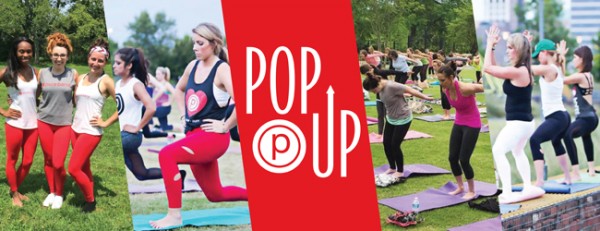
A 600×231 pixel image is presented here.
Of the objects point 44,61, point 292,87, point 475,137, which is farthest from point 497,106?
point 44,61

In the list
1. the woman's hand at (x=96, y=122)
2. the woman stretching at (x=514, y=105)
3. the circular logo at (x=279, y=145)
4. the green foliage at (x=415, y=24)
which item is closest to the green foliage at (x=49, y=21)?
the woman's hand at (x=96, y=122)

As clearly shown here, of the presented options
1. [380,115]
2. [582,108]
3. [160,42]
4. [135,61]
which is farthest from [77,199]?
[582,108]

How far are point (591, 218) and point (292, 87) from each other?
260 cm

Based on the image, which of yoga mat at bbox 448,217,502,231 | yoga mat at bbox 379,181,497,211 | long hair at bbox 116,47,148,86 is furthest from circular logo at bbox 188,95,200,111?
yoga mat at bbox 448,217,502,231

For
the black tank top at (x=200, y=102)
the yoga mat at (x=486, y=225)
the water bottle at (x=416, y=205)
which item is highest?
the black tank top at (x=200, y=102)

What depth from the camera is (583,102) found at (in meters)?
5.83

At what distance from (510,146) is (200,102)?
7.31 feet

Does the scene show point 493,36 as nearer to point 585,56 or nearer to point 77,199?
point 585,56

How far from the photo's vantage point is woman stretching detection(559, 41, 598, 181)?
19.0ft

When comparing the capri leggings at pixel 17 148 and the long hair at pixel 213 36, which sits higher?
the long hair at pixel 213 36

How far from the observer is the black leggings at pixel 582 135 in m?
5.79

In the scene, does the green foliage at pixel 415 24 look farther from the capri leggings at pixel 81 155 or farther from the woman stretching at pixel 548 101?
the capri leggings at pixel 81 155

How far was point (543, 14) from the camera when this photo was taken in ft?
19.8

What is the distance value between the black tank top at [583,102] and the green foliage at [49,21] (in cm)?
363
